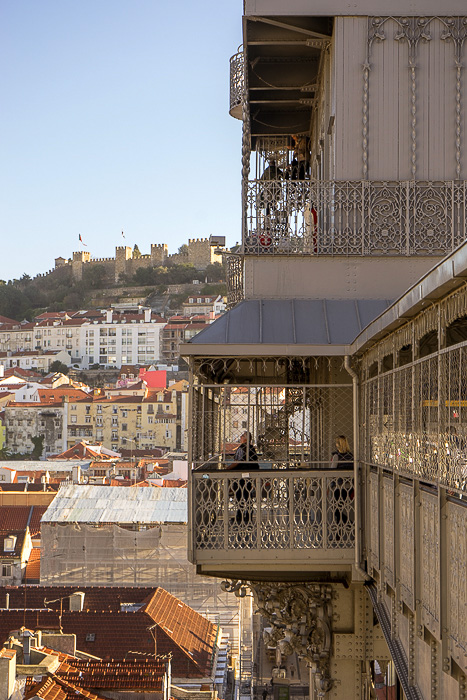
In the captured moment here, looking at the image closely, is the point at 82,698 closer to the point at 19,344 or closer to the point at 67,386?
the point at 67,386

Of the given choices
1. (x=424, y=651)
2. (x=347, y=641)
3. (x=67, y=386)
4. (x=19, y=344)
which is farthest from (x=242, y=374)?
(x=19, y=344)

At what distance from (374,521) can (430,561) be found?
247 centimetres

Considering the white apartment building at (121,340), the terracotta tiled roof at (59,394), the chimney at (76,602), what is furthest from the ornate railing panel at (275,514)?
the white apartment building at (121,340)

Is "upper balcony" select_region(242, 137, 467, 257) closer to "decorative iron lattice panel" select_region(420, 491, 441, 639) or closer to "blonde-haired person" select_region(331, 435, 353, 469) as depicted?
"blonde-haired person" select_region(331, 435, 353, 469)

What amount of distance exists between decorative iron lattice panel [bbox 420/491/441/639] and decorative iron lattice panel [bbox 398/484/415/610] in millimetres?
183

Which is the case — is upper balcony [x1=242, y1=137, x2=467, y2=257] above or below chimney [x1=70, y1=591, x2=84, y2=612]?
above

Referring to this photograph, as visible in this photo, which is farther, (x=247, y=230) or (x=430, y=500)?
(x=247, y=230)

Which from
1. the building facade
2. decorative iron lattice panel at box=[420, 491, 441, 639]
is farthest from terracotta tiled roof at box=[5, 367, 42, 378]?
decorative iron lattice panel at box=[420, 491, 441, 639]

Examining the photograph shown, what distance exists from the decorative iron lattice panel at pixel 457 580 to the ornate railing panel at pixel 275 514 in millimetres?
3911

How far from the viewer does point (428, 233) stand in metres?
10.4

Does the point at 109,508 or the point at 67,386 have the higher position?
the point at 67,386

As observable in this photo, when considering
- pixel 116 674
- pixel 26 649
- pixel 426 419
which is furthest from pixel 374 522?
pixel 26 649

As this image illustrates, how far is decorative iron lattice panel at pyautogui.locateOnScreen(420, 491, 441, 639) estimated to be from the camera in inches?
188

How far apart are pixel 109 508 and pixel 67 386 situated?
267ft
